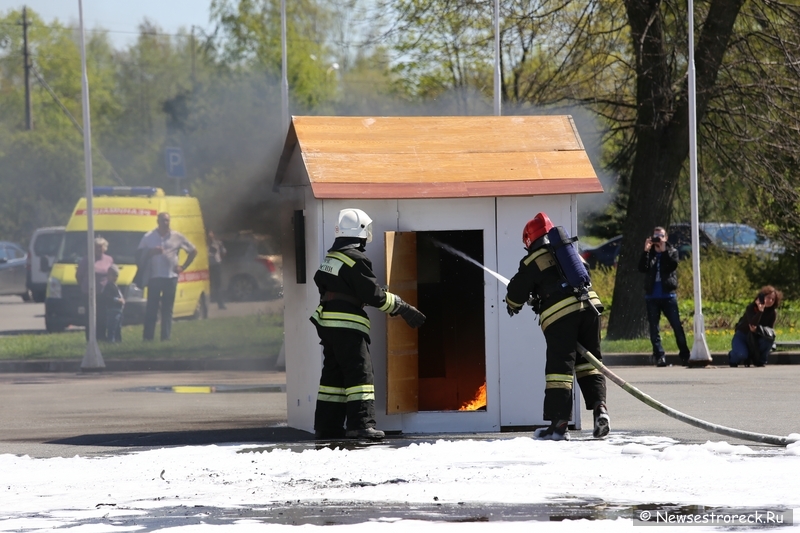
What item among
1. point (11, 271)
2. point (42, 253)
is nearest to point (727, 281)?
point (42, 253)

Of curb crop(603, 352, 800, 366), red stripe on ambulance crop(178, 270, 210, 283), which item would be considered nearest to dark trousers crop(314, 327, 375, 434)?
curb crop(603, 352, 800, 366)

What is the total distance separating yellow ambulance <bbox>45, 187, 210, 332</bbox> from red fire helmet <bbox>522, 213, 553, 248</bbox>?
13718 mm

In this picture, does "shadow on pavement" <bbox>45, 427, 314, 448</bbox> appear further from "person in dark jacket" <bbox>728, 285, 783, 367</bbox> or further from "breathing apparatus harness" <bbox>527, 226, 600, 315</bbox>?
"person in dark jacket" <bbox>728, 285, 783, 367</bbox>

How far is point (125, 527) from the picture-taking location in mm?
6023

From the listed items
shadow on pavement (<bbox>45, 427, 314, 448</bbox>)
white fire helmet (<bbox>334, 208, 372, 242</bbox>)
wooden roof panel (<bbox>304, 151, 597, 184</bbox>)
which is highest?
wooden roof panel (<bbox>304, 151, 597, 184</bbox>)

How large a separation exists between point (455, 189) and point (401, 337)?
48.6 inches

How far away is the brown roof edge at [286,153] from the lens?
9.82 metres

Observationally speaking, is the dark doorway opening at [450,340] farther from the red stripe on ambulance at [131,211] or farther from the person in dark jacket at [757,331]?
the red stripe on ambulance at [131,211]

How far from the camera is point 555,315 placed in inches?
345

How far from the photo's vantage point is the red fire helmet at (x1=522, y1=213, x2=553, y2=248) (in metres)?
8.80

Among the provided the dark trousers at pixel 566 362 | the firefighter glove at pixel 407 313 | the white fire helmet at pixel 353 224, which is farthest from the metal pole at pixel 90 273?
the dark trousers at pixel 566 362

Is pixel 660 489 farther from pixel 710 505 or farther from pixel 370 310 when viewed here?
pixel 370 310

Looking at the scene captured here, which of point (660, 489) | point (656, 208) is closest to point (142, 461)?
point (660, 489)

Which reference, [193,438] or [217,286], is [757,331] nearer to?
[193,438]
